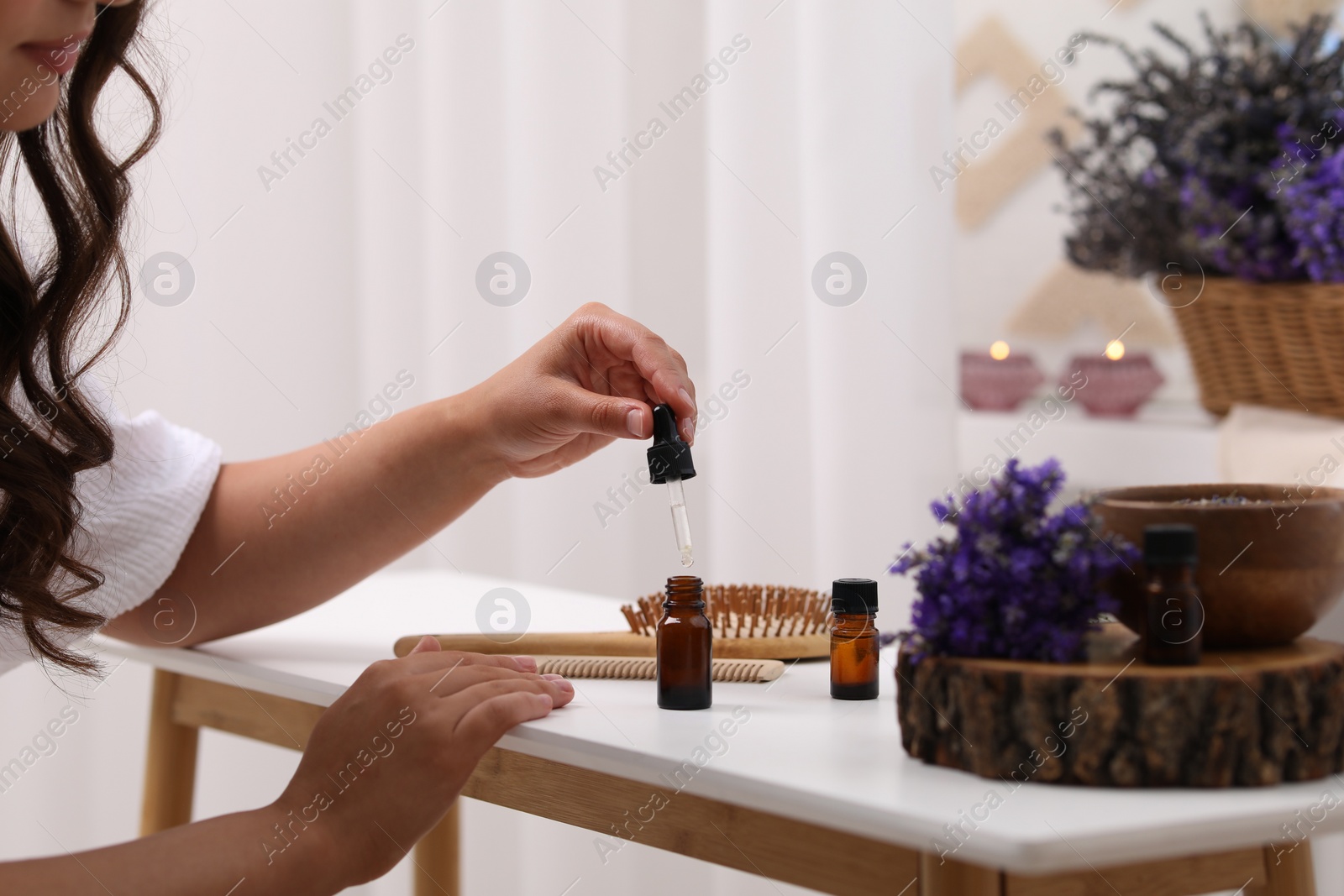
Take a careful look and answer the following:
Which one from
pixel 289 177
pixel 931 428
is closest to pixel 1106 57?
pixel 931 428

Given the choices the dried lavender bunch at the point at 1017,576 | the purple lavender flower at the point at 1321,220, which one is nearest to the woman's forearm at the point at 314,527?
the dried lavender bunch at the point at 1017,576

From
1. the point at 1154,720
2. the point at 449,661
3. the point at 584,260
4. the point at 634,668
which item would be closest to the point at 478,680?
the point at 449,661

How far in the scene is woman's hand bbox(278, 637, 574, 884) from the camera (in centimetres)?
66

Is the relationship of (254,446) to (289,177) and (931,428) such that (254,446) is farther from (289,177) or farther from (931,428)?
(931,428)

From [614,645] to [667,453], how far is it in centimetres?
17

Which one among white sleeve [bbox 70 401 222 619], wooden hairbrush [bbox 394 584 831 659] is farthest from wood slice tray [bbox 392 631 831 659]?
white sleeve [bbox 70 401 222 619]

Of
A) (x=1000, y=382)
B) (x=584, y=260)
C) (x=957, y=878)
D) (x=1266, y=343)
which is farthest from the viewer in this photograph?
(x=1000, y=382)

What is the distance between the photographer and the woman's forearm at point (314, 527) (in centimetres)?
96

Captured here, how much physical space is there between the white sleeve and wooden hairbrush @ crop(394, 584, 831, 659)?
0.72 ft

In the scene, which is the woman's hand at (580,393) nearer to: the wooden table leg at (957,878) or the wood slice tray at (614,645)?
the wood slice tray at (614,645)

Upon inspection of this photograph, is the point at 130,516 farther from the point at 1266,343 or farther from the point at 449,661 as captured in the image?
the point at 1266,343

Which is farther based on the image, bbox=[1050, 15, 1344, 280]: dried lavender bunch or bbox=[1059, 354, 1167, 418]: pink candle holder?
bbox=[1059, 354, 1167, 418]: pink candle holder

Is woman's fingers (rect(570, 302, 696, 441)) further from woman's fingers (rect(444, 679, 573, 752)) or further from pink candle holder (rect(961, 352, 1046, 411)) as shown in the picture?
pink candle holder (rect(961, 352, 1046, 411))

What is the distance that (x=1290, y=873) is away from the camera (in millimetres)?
622
